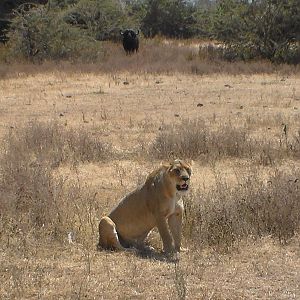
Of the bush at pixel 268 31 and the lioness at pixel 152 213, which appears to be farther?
the bush at pixel 268 31

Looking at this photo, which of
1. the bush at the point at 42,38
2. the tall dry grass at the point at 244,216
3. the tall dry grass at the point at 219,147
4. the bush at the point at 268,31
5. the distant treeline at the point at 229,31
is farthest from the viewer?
the bush at the point at 268,31

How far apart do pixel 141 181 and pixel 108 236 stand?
88.6 inches

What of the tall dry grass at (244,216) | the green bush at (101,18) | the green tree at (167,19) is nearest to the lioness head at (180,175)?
the tall dry grass at (244,216)

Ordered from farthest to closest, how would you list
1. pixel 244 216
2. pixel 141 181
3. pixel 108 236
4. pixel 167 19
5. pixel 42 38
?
1. pixel 167 19
2. pixel 42 38
3. pixel 141 181
4. pixel 244 216
5. pixel 108 236

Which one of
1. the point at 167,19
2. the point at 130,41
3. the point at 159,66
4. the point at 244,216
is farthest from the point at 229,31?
the point at 244,216

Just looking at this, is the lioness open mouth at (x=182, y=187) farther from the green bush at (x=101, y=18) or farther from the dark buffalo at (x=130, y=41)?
the dark buffalo at (x=130, y=41)

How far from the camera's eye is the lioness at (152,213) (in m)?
5.99

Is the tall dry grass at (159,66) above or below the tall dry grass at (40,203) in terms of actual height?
below

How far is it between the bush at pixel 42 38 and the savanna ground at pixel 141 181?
6855 millimetres

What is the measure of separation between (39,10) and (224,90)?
10.2 metres

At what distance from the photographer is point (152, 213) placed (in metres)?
6.23

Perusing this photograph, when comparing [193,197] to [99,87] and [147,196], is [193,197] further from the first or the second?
[99,87]

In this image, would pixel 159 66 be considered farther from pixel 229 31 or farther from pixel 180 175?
pixel 180 175

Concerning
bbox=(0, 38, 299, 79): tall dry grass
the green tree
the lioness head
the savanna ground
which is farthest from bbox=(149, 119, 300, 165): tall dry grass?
the green tree
